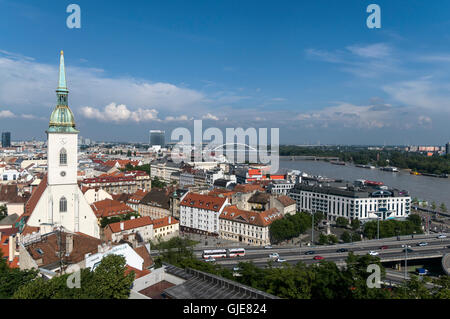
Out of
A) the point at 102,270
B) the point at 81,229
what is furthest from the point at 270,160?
the point at 102,270

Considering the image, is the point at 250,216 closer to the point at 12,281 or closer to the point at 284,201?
the point at 284,201

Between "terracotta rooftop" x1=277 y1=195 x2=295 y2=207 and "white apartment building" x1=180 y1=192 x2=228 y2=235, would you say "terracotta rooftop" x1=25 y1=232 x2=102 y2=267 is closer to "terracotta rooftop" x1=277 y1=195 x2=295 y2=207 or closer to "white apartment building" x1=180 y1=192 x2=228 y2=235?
"white apartment building" x1=180 y1=192 x2=228 y2=235

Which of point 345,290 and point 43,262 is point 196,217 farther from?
point 345,290

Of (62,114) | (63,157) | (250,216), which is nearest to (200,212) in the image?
(250,216)

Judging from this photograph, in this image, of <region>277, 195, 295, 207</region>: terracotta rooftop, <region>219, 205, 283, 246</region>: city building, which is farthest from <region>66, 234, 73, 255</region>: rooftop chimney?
<region>277, 195, 295, 207</region>: terracotta rooftop

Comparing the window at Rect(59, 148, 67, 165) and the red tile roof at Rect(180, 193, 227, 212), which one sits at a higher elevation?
the window at Rect(59, 148, 67, 165)
